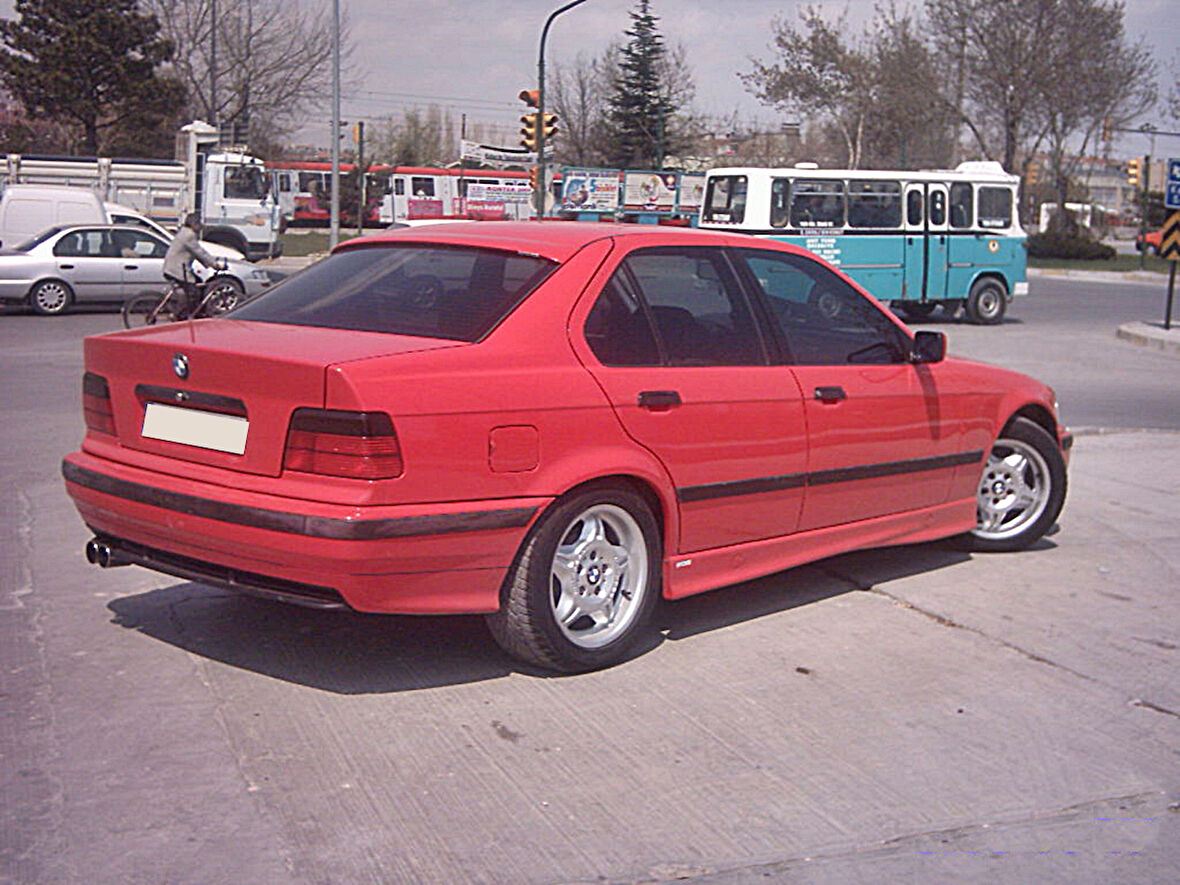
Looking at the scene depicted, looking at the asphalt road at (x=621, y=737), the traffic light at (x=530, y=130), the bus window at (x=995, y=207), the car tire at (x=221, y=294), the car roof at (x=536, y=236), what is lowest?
the asphalt road at (x=621, y=737)

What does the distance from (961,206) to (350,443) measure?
66.3 feet

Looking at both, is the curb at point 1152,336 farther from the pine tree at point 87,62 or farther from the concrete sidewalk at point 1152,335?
the pine tree at point 87,62

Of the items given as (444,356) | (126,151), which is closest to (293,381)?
(444,356)

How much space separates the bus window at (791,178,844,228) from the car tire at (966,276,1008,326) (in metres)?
3.05

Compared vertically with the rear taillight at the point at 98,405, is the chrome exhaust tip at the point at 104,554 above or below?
below

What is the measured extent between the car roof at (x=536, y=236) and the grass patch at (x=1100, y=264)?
4216cm

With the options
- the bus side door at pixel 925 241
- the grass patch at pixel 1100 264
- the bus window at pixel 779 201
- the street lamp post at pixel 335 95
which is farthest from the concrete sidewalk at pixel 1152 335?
the grass patch at pixel 1100 264

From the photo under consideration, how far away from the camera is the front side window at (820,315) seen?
5.63 m

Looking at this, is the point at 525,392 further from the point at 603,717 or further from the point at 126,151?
the point at 126,151

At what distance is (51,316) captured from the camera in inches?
803

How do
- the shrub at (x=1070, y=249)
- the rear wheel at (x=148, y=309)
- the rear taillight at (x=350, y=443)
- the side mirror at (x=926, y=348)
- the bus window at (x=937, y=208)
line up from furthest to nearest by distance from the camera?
the shrub at (x=1070, y=249)
the bus window at (x=937, y=208)
the rear wheel at (x=148, y=309)
the side mirror at (x=926, y=348)
the rear taillight at (x=350, y=443)

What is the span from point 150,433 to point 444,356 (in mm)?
1117

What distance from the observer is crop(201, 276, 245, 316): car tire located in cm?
1727

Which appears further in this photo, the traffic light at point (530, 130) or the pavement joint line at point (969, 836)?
the traffic light at point (530, 130)
